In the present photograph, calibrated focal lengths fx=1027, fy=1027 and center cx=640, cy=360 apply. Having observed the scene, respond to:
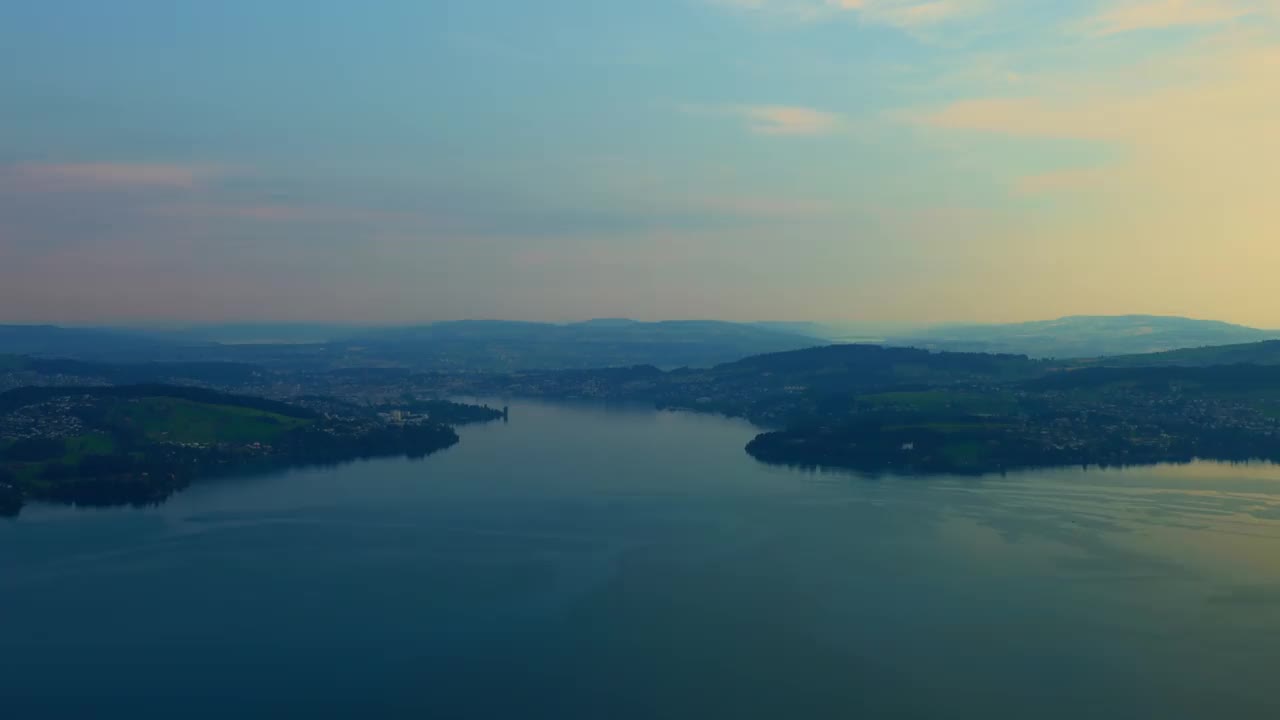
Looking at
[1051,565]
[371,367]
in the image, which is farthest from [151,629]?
[371,367]

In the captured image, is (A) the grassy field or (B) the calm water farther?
(A) the grassy field

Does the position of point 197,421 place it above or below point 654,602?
above

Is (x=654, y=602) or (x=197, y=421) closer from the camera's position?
(x=654, y=602)

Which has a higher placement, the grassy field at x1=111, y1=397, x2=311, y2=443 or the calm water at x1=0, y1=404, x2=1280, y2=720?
the grassy field at x1=111, y1=397, x2=311, y2=443

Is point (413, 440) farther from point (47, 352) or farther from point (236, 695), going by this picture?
point (47, 352)
